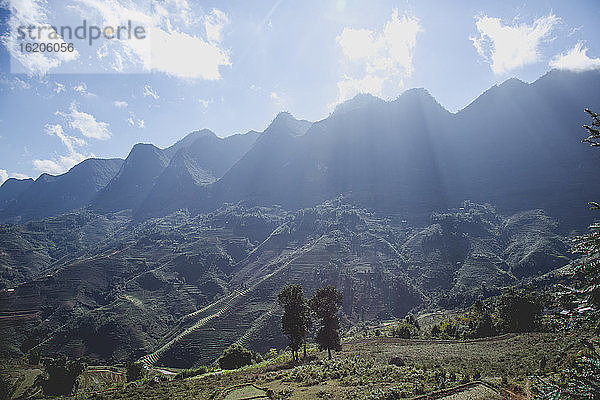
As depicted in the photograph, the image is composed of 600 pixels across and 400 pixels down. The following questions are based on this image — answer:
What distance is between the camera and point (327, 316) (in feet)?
156

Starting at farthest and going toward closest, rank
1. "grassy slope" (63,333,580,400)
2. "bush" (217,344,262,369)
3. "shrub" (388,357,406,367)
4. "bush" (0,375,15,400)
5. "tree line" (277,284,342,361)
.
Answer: "bush" (217,344,262,369), "bush" (0,375,15,400), "tree line" (277,284,342,361), "shrub" (388,357,406,367), "grassy slope" (63,333,580,400)

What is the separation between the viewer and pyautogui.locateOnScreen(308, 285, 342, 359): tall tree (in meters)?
46.2

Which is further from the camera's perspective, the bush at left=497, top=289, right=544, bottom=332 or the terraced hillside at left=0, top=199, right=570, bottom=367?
the terraced hillside at left=0, top=199, right=570, bottom=367

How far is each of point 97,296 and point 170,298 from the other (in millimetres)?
45086

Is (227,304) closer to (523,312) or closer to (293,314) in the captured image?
(293,314)

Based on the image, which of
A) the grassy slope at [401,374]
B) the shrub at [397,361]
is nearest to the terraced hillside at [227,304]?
the shrub at [397,361]

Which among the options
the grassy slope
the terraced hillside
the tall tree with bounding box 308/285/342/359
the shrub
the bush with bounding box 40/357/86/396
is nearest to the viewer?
the grassy slope

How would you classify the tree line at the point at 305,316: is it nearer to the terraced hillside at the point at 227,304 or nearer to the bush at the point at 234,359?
the bush at the point at 234,359

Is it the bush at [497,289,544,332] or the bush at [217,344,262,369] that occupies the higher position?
the bush at [497,289,544,332]

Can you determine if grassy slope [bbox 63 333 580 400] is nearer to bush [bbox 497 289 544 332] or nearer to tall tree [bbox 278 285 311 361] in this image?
tall tree [bbox 278 285 311 361]

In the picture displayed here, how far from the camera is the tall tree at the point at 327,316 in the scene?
46156 mm

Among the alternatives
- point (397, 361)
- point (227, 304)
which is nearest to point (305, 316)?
point (397, 361)

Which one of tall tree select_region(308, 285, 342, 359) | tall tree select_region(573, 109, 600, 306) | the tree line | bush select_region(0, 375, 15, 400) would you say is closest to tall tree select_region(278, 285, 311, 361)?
the tree line

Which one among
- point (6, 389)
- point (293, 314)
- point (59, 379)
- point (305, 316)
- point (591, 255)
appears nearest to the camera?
point (591, 255)
